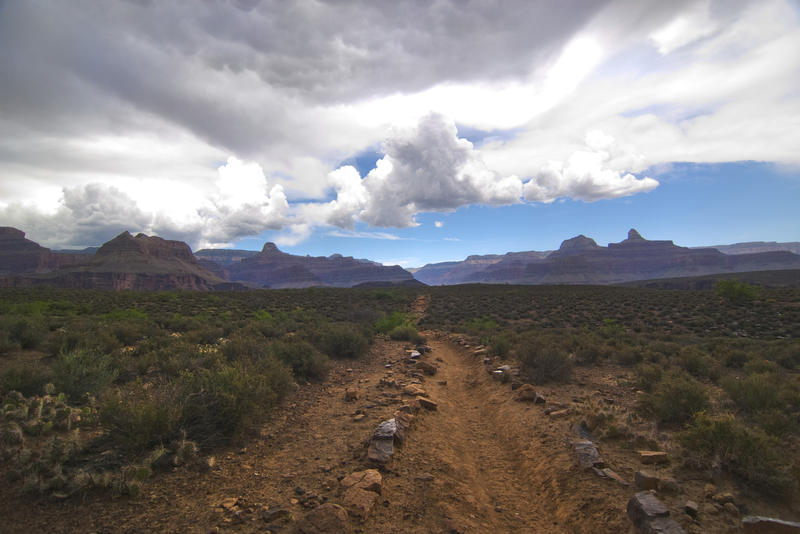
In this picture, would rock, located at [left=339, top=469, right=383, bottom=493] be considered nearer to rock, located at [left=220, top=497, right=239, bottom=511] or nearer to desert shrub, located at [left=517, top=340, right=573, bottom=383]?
rock, located at [left=220, top=497, right=239, bottom=511]

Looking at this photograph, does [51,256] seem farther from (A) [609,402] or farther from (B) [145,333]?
(A) [609,402]

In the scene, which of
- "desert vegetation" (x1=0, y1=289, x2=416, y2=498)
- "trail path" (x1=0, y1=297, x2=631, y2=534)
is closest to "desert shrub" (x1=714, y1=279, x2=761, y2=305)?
"trail path" (x1=0, y1=297, x2=631, y2=534)

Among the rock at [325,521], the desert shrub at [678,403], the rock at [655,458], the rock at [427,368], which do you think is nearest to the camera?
the rock at [325,521]

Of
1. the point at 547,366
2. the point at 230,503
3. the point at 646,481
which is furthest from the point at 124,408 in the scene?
the point at 547,366

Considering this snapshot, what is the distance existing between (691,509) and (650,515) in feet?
1.71

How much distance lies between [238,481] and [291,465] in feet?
2.47

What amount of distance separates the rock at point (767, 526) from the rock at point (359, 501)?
3.74 meters

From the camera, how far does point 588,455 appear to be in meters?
5.16

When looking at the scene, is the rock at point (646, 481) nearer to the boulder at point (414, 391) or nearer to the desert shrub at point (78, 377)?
the boulder at point (414, 391)

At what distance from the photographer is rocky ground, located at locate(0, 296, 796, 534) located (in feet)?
11.7

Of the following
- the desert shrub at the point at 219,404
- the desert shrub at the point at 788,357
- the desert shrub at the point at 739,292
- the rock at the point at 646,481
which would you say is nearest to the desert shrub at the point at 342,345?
the desert shrub at the point at 219,404

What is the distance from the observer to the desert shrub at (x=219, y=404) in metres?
5.08

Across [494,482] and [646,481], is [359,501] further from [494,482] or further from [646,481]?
[646,481]

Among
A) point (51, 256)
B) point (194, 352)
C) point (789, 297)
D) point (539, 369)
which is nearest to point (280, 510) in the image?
Answer: point (194, 352)
